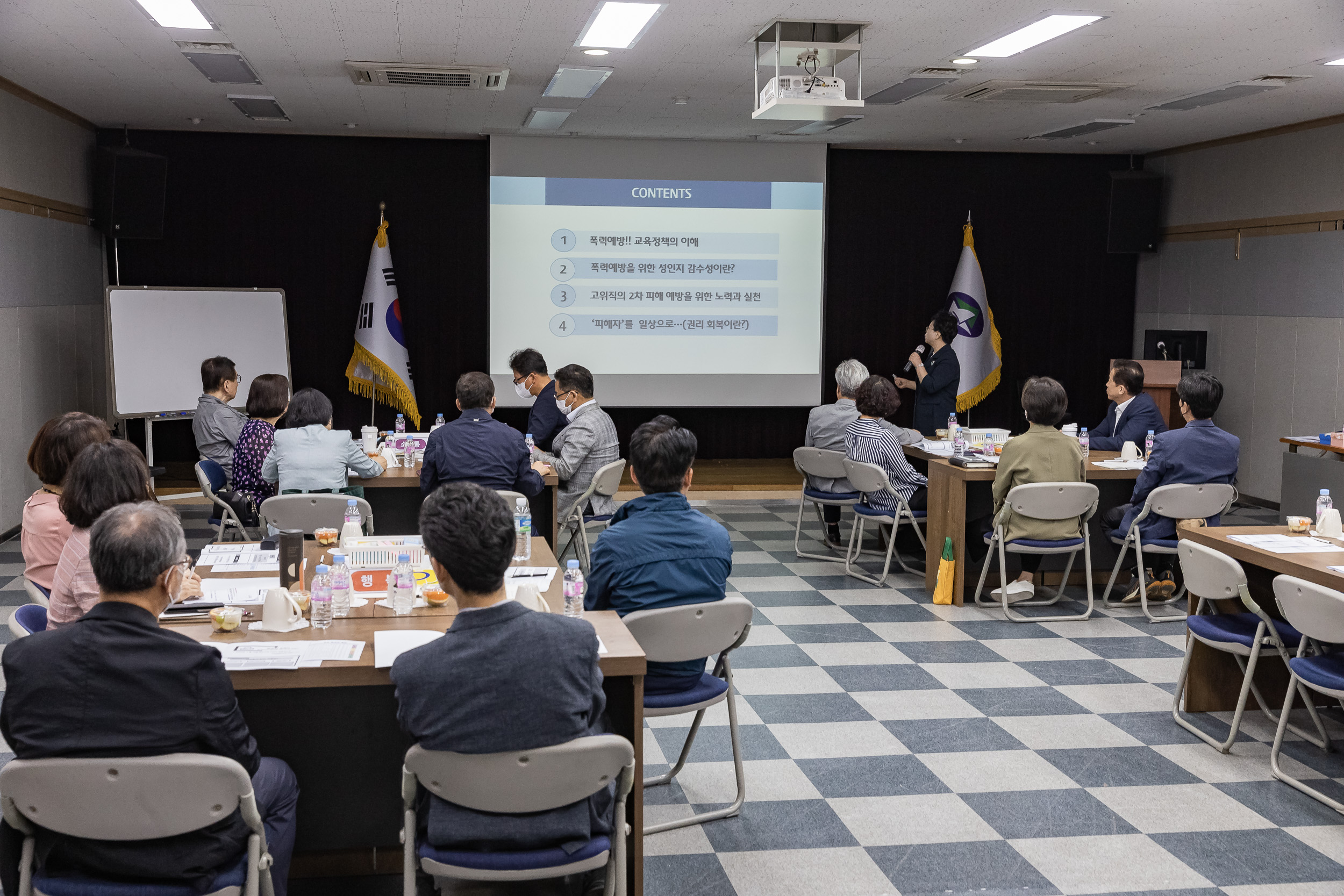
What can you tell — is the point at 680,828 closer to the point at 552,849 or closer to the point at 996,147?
the point at 552,849

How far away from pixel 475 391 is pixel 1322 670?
12.3 ft

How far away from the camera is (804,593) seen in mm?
6262

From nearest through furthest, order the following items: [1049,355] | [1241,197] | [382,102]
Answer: [382,102] < [1241,197] < [1049,355]

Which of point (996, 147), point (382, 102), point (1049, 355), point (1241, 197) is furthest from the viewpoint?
point (1049, 355)

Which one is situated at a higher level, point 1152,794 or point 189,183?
point 189,183

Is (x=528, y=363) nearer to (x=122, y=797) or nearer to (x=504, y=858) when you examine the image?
(x=504, y=858)

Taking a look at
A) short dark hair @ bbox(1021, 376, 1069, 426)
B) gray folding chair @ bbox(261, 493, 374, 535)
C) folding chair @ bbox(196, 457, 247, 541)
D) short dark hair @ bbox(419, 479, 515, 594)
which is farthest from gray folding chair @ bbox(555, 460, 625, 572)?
short dark hair @ bbox(419, 479, 515, 594)

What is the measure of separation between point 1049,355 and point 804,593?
5.95m

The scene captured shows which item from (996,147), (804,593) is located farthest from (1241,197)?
(804,593)

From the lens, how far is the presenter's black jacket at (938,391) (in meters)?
8.41

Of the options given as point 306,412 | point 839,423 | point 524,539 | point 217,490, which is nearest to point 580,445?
point 306,412

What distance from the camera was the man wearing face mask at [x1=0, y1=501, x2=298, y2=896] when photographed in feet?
6.81

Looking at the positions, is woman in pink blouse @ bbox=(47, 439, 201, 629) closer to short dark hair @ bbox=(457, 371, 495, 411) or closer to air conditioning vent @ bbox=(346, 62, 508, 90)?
short dark hair @ bbox=(457, 371, 495, 411)

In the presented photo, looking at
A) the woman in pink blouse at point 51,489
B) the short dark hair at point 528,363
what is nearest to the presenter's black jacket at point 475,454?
the short dark hair at point 528,363
